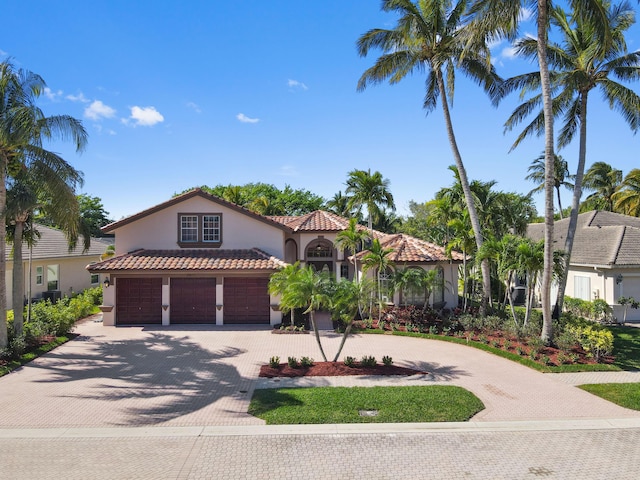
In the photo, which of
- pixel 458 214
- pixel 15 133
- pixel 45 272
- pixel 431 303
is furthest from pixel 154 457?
pixel 45 272

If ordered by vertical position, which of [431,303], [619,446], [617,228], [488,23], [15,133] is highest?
[488,23]

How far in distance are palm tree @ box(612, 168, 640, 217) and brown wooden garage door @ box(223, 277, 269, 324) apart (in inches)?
1380

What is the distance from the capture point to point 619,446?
860 cm

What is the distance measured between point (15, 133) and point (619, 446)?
18.8m

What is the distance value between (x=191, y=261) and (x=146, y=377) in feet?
29.6

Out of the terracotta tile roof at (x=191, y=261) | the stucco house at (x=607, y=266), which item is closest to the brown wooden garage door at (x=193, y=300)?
the terracotta tile roof at (x=191, y=261)

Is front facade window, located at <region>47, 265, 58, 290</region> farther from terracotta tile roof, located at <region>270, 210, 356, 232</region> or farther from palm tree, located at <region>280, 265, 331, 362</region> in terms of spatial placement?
palm tree, located at <region>280, 265, 331, 362</region>

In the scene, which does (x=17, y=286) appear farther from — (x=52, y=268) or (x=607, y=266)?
(x=607, y=266)

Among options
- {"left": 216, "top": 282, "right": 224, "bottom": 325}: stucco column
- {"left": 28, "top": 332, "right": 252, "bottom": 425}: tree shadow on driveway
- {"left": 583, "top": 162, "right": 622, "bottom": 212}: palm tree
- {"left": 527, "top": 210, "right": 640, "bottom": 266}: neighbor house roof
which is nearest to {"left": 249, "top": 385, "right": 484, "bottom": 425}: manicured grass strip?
{"left": 28, "top": 332, "right": 252, "bottom": 425}: tree shadow on driveway

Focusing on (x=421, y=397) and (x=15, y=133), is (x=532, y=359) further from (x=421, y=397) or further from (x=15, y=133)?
(x=15, y=133)

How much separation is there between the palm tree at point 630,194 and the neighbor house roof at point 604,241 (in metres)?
9.89

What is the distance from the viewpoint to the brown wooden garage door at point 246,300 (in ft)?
69.5

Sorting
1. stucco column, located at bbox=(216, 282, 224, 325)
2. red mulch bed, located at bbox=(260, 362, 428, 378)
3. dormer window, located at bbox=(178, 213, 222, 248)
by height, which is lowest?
red mulch bed, located at bbox=(260, 362, 428, 378)

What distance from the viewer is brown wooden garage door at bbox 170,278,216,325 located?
21125 mm
